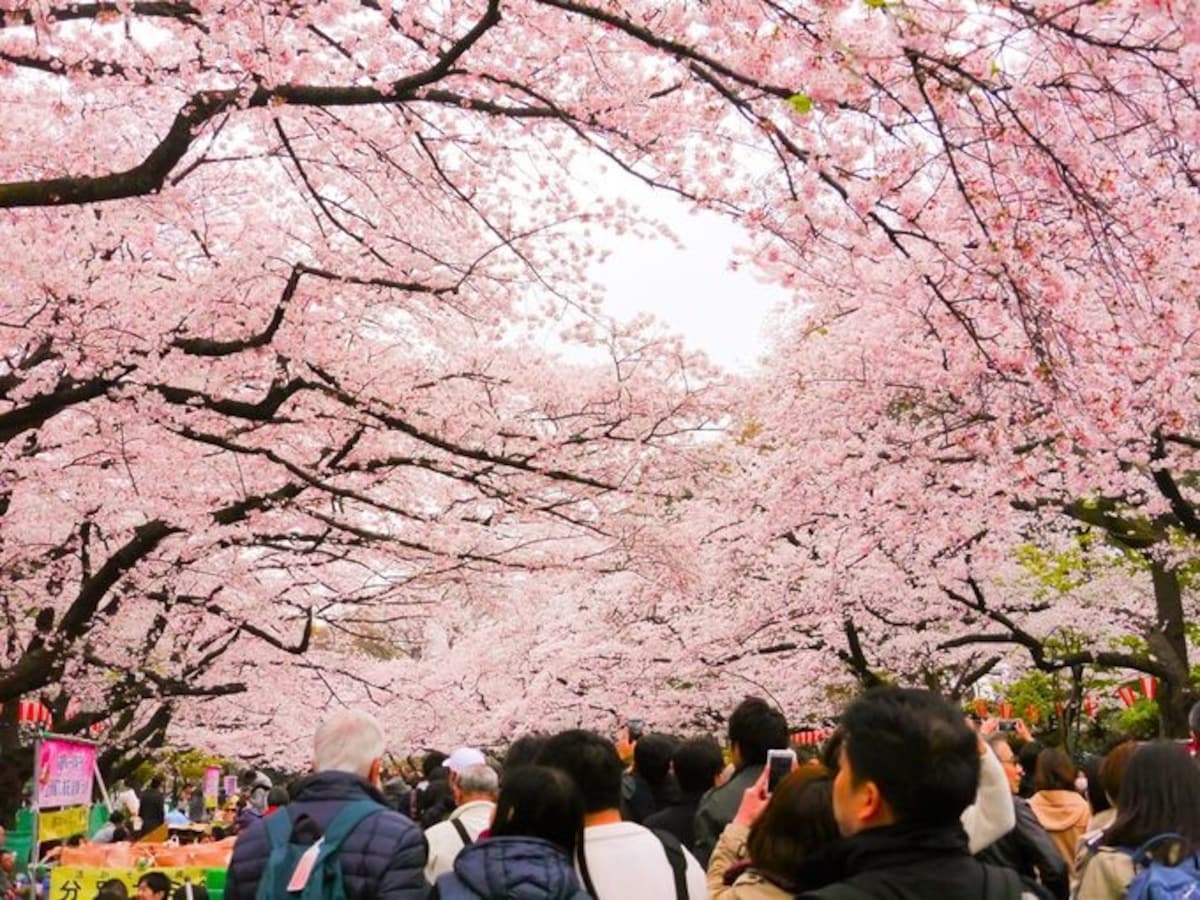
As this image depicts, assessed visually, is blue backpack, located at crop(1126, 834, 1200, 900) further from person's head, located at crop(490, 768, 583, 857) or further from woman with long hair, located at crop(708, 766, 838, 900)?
person's head, located at crop(490, 768, 583, 857)

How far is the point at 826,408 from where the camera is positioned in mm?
15164

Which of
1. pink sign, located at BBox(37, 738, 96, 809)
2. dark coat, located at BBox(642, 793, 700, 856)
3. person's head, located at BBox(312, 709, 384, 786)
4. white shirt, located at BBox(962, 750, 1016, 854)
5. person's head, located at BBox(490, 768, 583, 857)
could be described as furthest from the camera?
pink sign, located at BBox(37, 738, 96, 809)

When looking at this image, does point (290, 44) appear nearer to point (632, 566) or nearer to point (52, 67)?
point (52, 67)

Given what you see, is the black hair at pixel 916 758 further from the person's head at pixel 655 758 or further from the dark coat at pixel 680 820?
the person's head at pixel 655 758

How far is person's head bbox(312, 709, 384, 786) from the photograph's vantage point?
3.91 m

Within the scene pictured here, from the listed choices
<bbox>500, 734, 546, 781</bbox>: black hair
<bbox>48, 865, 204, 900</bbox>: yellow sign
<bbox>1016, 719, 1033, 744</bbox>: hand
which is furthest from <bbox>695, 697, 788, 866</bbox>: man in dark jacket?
<bbox>48, 865, 204, 900</bbox>: yellow sign

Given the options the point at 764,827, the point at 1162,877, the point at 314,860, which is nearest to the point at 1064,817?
the point at 1162,877

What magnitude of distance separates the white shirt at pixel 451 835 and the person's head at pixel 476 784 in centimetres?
17

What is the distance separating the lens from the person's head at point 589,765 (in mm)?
3830

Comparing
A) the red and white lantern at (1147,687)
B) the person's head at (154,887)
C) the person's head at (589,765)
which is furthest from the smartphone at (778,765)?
the red and white lantern at (1147,687)

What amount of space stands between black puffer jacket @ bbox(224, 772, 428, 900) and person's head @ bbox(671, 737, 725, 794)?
1.79 m

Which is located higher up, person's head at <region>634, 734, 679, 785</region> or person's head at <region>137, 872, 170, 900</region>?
person's head at <region>634, 734, 679, 785</region>

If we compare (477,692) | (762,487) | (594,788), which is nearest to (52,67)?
(594,788)

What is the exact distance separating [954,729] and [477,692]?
24.6 meters
